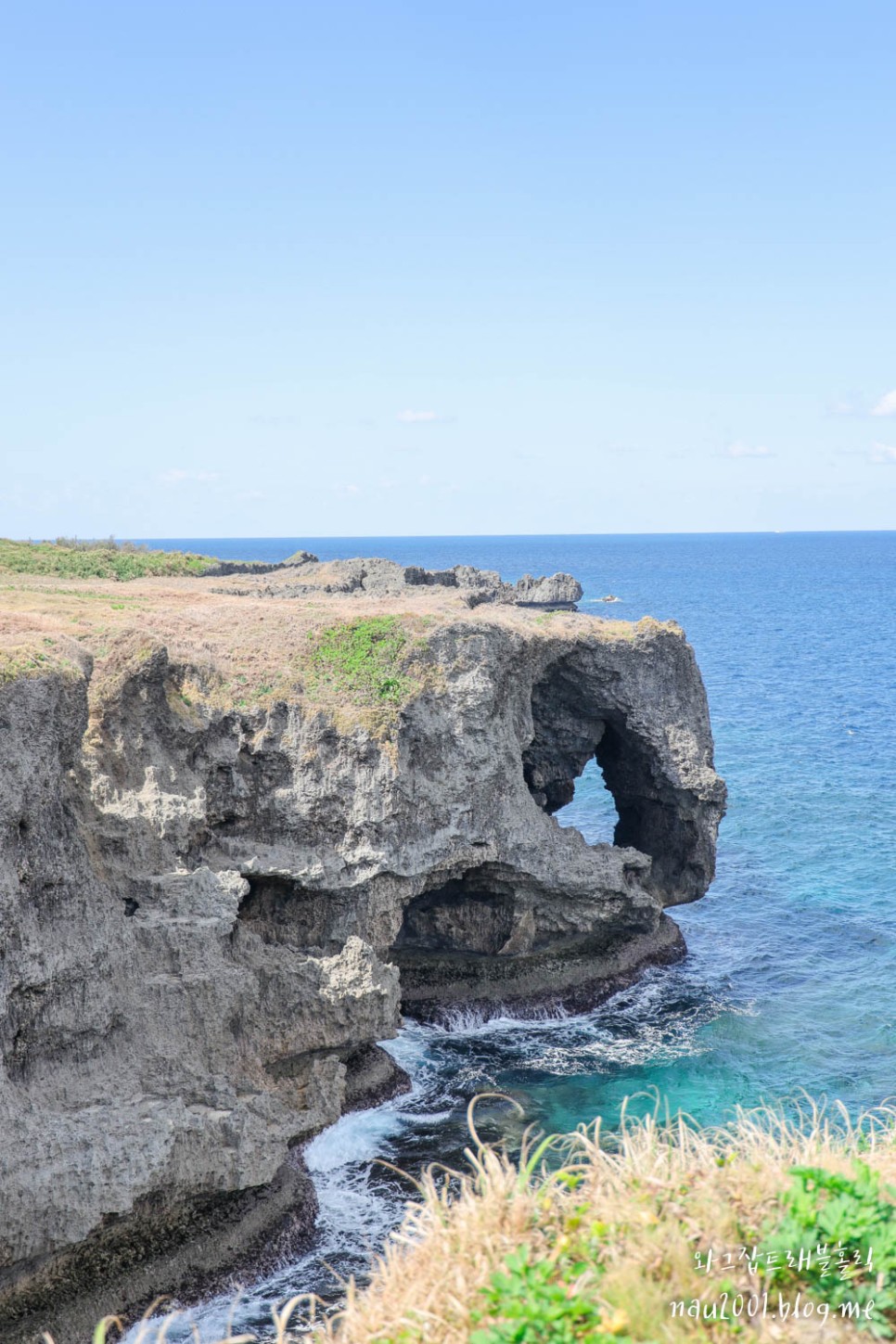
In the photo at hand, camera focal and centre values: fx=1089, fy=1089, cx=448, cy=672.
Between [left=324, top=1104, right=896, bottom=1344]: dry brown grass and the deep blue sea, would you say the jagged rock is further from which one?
[left=324, top=1104, right=896, bottom=1344]: dry brown grass

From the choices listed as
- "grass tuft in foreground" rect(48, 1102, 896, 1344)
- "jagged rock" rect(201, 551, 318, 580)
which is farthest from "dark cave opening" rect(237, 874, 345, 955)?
"jagged rock" rect(201, 551, 318, 580)

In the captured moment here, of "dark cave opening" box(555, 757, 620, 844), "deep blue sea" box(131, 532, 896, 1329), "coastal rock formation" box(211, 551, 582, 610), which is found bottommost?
"deep blue sea" box(131, 532, 896, 1329)

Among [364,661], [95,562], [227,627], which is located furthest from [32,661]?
[95,562]

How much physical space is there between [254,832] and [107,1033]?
8271 millimetres

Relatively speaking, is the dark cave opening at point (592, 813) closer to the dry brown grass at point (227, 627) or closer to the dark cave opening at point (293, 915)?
the dry brown grass at point (227, 627)

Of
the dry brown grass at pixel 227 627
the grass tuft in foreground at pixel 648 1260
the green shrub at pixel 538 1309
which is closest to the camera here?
the green shrub at pixel 538 1309

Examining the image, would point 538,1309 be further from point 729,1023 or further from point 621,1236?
point 729,1023

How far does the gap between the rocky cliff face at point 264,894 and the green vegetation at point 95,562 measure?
628 inches

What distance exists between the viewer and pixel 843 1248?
9.06 meters

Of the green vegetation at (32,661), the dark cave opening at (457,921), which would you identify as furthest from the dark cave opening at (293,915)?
the green vegetation at (32,661)

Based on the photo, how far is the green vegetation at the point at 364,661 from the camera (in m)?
31.8

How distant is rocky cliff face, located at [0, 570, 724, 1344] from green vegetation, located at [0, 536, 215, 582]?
628 inches

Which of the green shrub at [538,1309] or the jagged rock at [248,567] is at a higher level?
the jagged rock at [248,567]

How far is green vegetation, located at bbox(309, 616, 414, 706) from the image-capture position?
31750 mm
